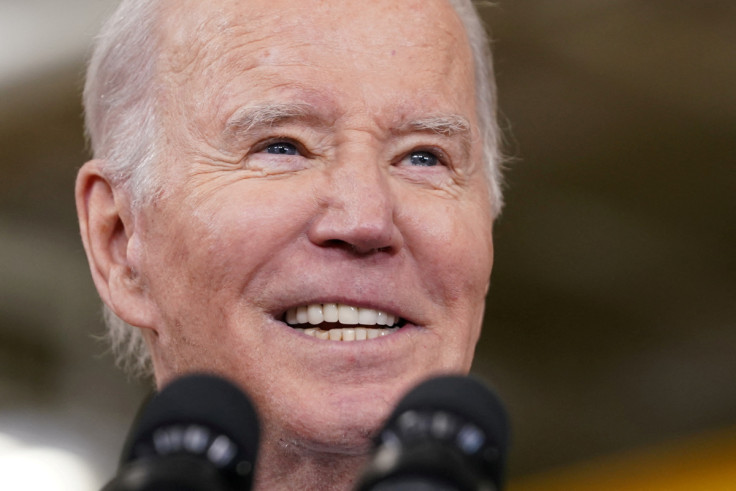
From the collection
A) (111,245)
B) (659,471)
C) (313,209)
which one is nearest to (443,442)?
(313,209)

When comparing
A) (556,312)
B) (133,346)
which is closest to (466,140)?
(133,346)

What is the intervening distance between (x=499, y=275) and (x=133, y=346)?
2.49m

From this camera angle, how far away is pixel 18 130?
388 centimetres

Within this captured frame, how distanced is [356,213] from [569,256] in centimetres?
306

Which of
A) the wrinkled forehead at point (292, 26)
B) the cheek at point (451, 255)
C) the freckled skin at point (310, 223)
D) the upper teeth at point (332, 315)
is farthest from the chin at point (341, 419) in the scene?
the wrinkled forehead at point (292, 26)

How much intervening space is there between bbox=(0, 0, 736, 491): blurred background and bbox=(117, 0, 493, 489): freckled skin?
1.88 meters

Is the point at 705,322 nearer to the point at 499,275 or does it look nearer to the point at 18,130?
the point at 499,275

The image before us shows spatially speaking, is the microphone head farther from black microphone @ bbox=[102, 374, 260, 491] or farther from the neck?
the neck

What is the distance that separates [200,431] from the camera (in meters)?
0.86

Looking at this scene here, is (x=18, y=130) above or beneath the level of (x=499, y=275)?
above

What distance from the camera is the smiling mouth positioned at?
155 cm

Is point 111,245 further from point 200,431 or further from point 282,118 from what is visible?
point 200,431

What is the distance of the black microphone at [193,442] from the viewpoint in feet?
2.57

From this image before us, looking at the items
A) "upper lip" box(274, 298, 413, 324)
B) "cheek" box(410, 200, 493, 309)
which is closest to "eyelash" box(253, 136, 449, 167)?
"cheek" box(410, 200, 493, 309)
